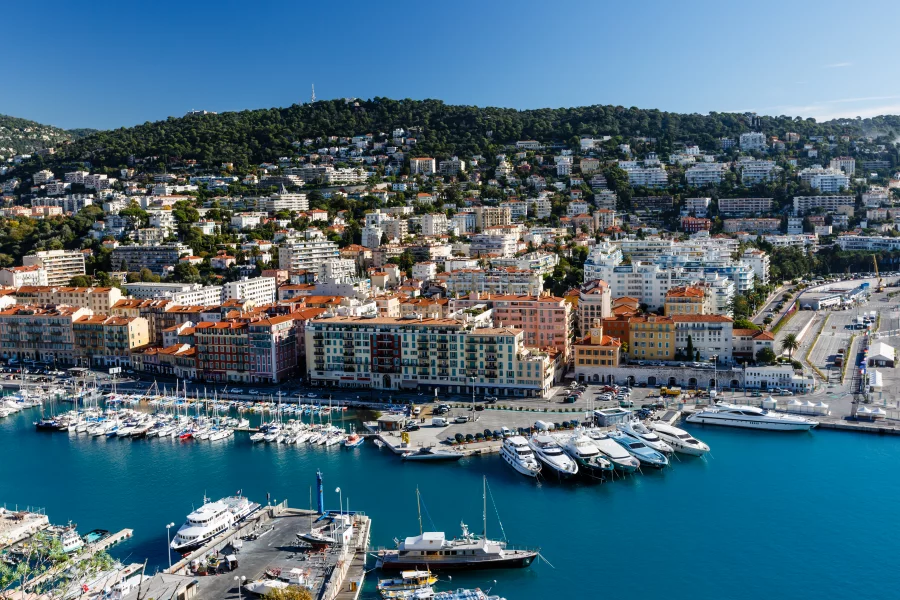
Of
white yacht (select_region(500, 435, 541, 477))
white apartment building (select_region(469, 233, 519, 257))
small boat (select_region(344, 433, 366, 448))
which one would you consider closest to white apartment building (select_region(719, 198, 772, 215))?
white apartment building (select_region(469, 233, 519, 257))

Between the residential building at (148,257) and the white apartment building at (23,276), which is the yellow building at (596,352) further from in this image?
the white apartment building at (23,276)

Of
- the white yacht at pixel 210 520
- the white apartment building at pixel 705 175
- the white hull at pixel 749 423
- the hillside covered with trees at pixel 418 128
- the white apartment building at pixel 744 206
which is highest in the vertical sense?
the hillside covered with trees at pixel 418 128

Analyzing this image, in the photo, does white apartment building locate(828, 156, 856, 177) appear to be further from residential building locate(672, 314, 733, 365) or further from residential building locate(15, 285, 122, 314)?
residential building locate(15, 285, 122, 314)

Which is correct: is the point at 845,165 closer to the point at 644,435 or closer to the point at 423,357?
the point at 423,357

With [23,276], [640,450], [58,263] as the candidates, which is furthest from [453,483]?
[58,263]

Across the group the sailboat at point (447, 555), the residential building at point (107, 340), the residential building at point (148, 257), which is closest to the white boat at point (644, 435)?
the sailboat at point (447, 555)

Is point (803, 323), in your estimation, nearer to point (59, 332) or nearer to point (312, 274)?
point (312, 274)
